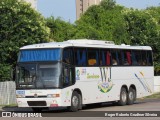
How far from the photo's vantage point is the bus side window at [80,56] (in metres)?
27.1

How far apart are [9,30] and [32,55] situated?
1402cm

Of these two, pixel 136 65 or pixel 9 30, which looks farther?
pixel 9 30

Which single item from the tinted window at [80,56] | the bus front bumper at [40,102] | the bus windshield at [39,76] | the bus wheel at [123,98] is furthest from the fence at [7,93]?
the bus front bumper at [40,102]

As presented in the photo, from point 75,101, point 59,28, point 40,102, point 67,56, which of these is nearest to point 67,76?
point 67,56

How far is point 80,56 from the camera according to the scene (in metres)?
27.5

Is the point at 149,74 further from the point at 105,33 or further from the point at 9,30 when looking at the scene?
the point at 105,33

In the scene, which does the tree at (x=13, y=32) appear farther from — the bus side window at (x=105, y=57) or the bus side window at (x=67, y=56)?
the bus side window at (x=67, y=56)

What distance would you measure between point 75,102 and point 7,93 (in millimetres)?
10944

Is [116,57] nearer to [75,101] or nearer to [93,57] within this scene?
[93,57]

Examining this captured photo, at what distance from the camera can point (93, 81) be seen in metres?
28.8

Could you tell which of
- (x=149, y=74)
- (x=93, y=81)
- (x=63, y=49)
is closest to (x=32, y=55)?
(x=63, y=49)

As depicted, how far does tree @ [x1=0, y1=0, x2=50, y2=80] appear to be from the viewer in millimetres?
39938

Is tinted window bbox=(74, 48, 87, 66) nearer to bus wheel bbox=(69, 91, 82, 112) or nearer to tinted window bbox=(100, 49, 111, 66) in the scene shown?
bus wheel bbox=(69, 91, 82, 112)

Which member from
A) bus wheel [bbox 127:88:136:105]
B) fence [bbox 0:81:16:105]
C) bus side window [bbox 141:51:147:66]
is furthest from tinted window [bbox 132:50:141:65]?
fence [bbox 0:81:16:105]
